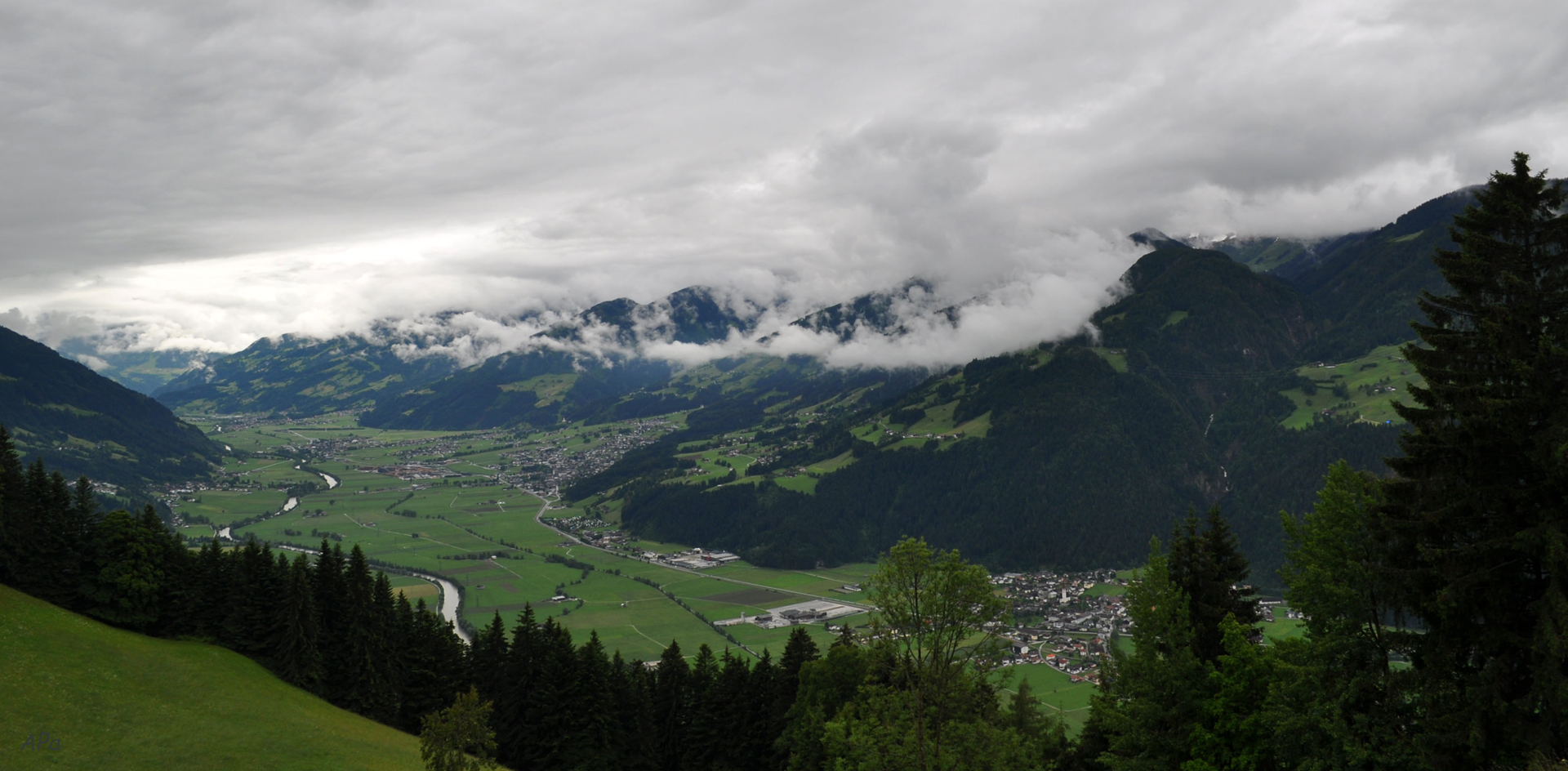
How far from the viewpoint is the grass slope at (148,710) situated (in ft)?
122

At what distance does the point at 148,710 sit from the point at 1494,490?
56.7m

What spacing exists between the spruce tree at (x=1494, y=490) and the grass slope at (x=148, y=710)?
46.5 meters

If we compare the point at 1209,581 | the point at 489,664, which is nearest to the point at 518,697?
the point at 489,664

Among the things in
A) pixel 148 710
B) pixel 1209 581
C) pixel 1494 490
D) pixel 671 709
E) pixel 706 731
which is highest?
pixel 1494 490

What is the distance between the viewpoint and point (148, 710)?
4175cm

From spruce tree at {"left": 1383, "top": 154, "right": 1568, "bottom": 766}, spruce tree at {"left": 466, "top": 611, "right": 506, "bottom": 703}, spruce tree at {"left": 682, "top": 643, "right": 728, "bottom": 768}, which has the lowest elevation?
spruce tree at {"left": 682, "top": 643, "right": 728, "bottom": 768}

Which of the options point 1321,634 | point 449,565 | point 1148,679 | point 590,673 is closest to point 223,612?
point 590,673

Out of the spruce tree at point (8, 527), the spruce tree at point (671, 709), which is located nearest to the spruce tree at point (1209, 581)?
the spruce tree at point (671, 709)

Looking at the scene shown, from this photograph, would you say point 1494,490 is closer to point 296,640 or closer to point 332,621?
point 296,640

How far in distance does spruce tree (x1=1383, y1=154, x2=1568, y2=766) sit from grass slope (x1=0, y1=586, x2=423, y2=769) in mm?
46489

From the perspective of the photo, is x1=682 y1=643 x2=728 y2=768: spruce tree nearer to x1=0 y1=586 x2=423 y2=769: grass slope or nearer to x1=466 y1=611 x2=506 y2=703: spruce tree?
x1=466 y1=611 x2=506 y2=703: spruce tree

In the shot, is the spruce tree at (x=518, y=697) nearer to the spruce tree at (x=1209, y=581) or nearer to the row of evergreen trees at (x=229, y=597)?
the row of evergreen trees at (x=229, y=597)

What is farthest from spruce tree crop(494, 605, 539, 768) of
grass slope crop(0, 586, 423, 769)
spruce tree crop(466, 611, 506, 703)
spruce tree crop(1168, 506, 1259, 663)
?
spruce tree crop(1168, 506, 1259, 663)

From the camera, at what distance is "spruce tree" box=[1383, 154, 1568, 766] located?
18.8 meters
